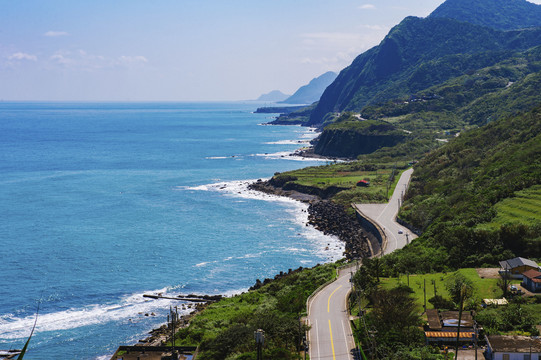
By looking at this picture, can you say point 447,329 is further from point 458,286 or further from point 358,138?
point 358,138

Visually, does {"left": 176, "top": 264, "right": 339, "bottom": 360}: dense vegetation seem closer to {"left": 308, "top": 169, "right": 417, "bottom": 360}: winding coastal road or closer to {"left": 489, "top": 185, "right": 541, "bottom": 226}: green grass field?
{"left": 308, "top": 169, "right": 417, "bottom": 360}: winding coastal road

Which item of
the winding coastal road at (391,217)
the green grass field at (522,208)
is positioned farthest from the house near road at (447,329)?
the winding coastal road at (391,217)

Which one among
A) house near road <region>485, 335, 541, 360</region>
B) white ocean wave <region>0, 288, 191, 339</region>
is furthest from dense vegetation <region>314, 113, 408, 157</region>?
house near road <region>485, 335, 541, 360</region>

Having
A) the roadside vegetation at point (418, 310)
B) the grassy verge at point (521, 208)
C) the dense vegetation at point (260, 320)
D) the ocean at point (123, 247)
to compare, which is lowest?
the ocean at point (123, 247)

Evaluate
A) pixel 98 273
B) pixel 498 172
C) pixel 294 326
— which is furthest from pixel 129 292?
pixel 498 172

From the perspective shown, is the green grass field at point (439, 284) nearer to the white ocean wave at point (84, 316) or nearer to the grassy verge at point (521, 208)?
the grassy verge at point (521, 208)

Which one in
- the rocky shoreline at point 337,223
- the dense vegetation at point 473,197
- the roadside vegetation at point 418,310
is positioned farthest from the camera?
the rocky shoreline at point 337,223
